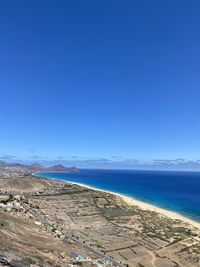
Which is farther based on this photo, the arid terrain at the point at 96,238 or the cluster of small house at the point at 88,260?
the cluster of small house at the point at 88,260

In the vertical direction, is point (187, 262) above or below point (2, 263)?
below

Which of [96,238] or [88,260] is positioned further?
[96,238]

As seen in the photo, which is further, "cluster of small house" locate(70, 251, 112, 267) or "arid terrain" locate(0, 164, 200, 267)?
"cluster of small house" locate(70, 251, 112, 267)

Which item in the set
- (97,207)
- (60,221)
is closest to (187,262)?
(60,221)

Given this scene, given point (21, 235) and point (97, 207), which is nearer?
point (21, 235)

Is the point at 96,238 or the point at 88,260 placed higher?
the point at 88,260

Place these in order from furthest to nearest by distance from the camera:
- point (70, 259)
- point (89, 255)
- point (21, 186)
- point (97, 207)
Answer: point (21, 186) < point (97, 207) < point (89, 255) < point (70, 259)

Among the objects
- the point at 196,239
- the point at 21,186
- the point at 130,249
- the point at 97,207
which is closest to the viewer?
the point at 130,249

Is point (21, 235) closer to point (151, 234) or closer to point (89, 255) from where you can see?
point (89, 255)
